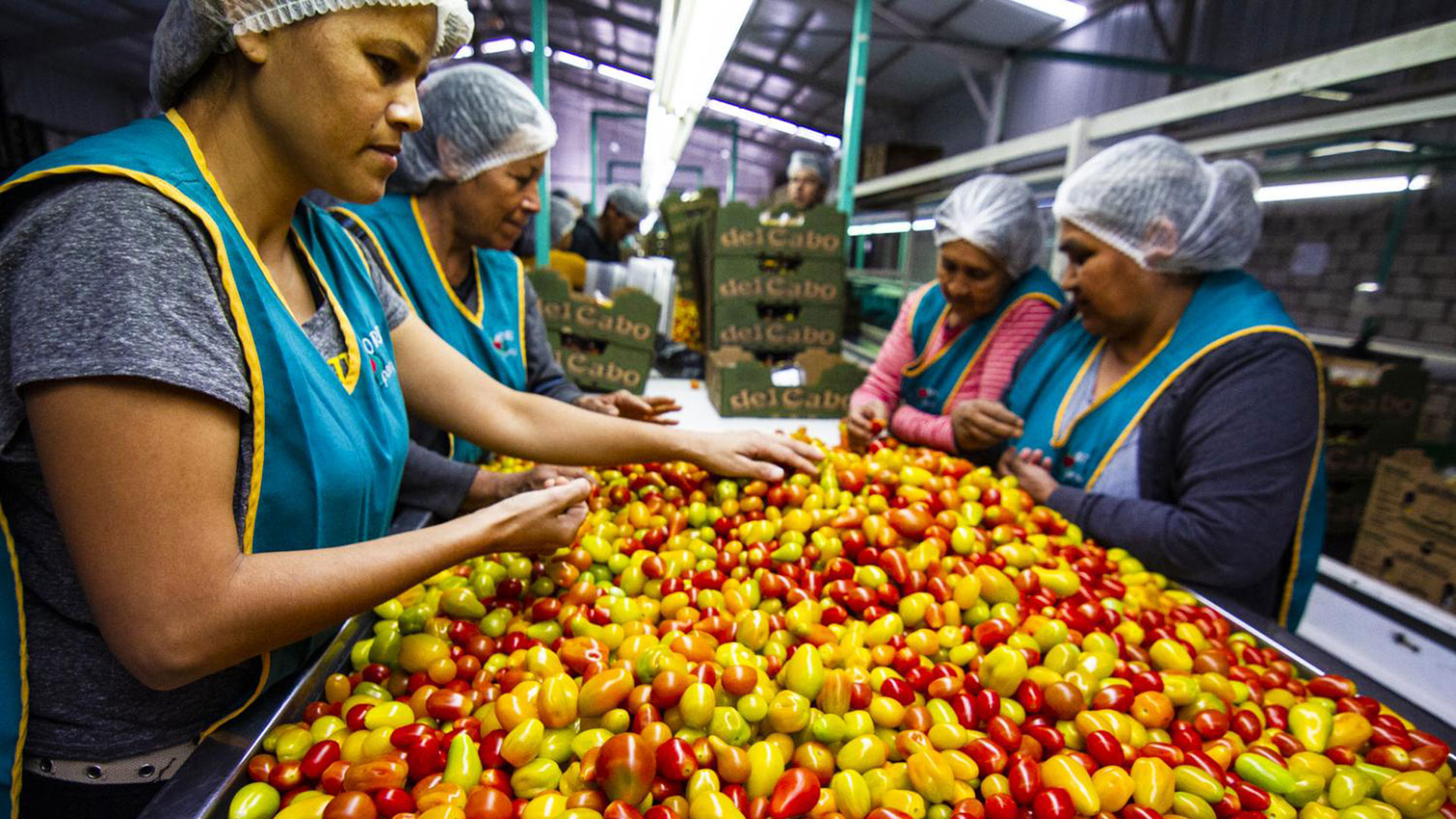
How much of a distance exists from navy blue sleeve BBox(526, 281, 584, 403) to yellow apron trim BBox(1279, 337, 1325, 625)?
2.19 metres

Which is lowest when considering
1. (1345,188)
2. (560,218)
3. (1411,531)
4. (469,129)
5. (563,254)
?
(1411,531)

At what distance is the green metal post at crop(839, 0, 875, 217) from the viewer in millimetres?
4184

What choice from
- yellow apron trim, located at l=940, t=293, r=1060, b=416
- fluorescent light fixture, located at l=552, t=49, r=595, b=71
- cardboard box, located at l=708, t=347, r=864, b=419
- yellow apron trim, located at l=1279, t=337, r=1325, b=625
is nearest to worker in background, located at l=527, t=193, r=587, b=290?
cardboard box, located at l=708, t=347, r=864, b=419

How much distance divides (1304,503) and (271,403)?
7.29 ft

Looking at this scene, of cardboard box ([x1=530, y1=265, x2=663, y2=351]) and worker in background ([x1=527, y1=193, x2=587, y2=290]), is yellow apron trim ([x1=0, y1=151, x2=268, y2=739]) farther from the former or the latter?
worker in background ([x1=527, y1=193, x2=587, y2=290])

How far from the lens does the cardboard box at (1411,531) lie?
11.0ft

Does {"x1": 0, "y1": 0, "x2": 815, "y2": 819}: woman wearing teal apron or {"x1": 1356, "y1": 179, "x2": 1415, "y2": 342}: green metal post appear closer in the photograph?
{"x1": 0, "y1": 0, "x2": 815, "y2": 819}: woman wearing teal apron

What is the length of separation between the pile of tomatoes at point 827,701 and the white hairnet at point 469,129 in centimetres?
134

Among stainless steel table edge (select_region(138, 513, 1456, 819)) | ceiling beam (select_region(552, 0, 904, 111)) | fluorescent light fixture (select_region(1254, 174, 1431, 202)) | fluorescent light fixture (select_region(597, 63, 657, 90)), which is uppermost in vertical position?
fluorescent light fixture (select_region(597, 63, 657, 90))

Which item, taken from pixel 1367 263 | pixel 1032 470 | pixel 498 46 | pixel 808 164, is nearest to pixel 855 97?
pixel 808 164

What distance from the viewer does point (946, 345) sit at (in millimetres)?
2973

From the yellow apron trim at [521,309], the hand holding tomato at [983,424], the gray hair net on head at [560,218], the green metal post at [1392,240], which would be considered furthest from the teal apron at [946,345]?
the green metal post at [1392,240]

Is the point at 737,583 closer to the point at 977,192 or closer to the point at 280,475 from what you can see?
the point at 280,475

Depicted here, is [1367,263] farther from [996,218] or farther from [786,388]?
[786,388]
